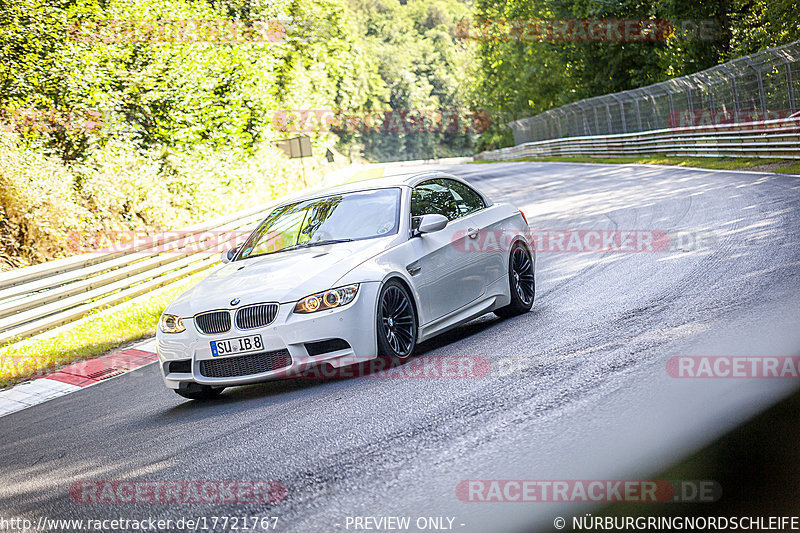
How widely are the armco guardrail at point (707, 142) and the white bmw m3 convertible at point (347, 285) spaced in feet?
47.2

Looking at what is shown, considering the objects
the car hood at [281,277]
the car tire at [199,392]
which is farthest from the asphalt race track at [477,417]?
the car hood at [281,277]

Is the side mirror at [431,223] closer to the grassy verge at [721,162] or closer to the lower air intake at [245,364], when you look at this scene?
the lower air intake at [245,364]

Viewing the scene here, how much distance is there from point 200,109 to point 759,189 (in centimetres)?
1616

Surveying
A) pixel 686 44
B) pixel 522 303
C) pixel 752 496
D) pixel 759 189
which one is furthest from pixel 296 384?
pixel 686 44

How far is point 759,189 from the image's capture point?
15.7 metres

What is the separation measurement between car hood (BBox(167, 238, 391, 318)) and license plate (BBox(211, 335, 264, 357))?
272 millimetres

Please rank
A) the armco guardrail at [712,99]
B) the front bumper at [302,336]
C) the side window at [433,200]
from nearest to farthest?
1. the front bumper at [302,336]
2. the side window at [433,200]
3. the armco guardrail at [712,99]

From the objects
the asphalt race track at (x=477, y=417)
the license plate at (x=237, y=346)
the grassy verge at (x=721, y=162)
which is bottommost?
the asphalt race track at (x=477, y=417)

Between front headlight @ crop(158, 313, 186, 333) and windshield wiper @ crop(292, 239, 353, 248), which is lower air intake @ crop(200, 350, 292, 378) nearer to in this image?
front headlight @ crop(158, 313, 186, 333)

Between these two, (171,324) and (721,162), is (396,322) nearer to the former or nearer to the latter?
(171,324)

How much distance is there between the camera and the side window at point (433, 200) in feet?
25.9

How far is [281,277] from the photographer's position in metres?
6.70

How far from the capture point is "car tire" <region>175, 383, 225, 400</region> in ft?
22.3

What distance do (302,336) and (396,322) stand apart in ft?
2.91
